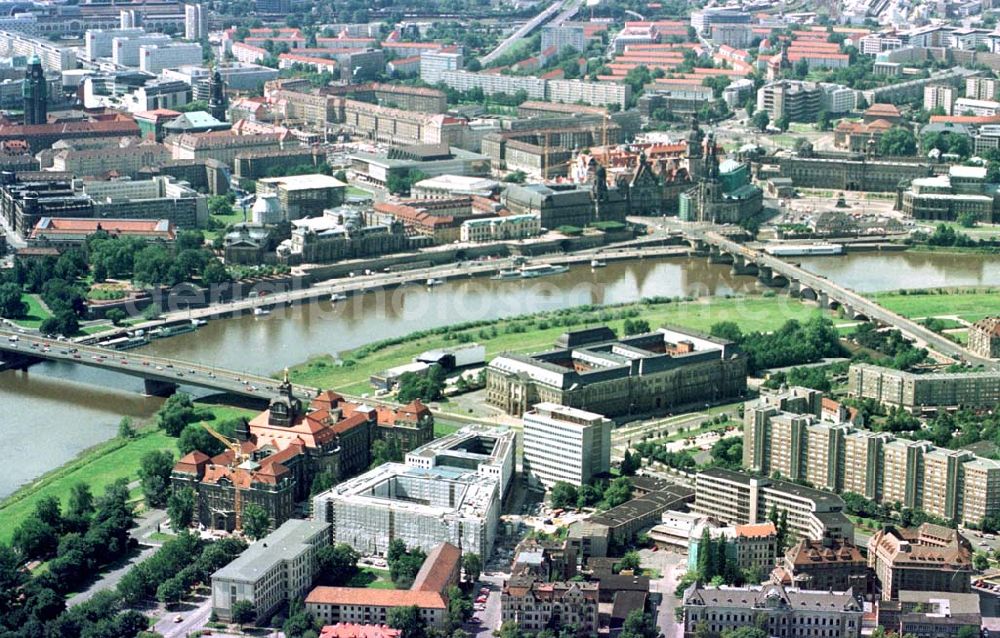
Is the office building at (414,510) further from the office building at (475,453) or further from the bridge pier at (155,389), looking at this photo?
the bridge pier at (155,389)

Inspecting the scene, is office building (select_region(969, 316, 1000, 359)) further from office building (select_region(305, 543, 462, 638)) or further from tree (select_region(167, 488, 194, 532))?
tree (select_region(167, 488, 194, 532))

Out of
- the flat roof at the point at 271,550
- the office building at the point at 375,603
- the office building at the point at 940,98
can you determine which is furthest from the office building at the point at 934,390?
the office building at the point at 940,98

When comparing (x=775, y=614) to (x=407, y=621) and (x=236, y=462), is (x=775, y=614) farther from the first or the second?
(x=236, y=462)

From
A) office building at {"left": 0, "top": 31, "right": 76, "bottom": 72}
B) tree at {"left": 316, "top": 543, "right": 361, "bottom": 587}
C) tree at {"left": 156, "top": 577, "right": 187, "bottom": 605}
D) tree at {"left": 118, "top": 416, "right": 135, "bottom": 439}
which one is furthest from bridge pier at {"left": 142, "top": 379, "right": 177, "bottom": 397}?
office building at {"left": 0, "top": 31, "right": 76, "bottom": 72}

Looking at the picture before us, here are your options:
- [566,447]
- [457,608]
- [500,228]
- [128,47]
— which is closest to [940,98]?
[500,228]

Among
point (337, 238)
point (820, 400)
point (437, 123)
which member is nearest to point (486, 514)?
point (820, 400)

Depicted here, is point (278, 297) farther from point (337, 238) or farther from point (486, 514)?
point (486, 514)
